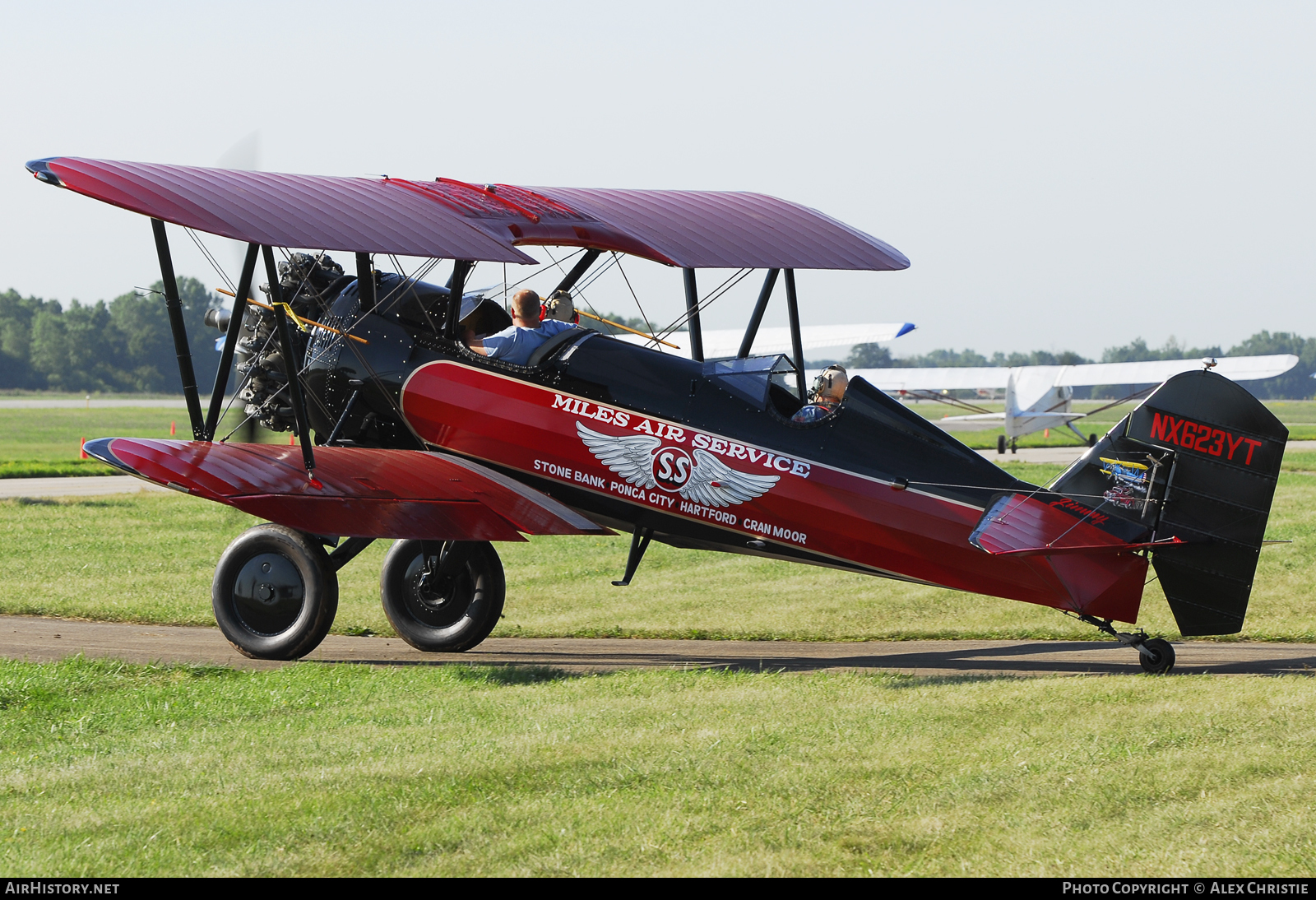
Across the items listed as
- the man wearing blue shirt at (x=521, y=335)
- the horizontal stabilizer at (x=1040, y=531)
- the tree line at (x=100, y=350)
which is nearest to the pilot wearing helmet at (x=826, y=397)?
the horizontal stabilizer at (x=1040, y=531)

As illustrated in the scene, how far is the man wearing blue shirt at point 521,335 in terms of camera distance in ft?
30.6

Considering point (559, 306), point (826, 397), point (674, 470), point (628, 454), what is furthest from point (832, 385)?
point (559, 306)

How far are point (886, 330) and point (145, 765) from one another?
27485mm

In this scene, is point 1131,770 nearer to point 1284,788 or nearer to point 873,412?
point 1284,788

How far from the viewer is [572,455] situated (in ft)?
30.1

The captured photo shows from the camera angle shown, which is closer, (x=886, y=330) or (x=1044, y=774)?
(x=1044, y=774)

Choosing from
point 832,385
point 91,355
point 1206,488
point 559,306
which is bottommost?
point 91,355

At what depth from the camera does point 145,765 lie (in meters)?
5.98

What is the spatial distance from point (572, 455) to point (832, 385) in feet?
6.21

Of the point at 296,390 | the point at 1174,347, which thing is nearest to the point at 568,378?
the point at 296,390

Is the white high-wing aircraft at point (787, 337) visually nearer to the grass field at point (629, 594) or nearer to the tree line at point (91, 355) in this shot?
the grass field at point (629, 594)

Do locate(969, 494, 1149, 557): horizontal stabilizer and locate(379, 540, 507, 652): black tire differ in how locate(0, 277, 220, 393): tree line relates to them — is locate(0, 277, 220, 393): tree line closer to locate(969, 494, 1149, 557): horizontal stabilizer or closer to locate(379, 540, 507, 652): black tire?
locate(379, 540, 507, 652): black tire

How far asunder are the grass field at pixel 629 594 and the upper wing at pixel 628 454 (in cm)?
222

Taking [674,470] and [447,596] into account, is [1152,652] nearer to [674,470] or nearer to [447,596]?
[674,470]
